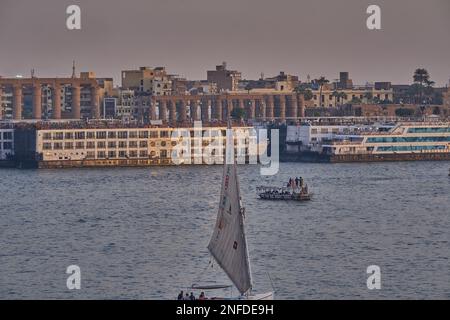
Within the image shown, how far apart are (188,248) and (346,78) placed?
364 feet

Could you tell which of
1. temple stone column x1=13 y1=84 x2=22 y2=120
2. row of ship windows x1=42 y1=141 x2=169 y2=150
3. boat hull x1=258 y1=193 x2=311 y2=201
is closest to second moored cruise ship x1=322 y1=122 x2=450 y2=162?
row of ship windows x1=42 y1=141 x2=169 y2=150

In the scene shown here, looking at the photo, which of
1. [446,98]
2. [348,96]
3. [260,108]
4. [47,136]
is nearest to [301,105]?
[260,108]

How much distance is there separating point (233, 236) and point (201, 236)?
40.9 ft

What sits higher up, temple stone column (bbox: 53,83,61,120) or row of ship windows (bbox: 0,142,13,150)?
temple stone column (bbox: 53,83,61,120)

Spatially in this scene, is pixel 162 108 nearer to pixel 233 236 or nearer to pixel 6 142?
pixel 6 142

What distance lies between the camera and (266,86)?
432ft

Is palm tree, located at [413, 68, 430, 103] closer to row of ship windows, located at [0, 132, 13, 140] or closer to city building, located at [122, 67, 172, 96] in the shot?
city building, located at [122, 67, 172, 96]

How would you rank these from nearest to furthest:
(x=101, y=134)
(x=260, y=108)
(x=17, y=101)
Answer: (x=101, y=134)
(x=17, y=101)
(x=260, y=108)

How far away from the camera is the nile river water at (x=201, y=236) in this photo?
1217 inches

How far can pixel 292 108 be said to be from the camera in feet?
401

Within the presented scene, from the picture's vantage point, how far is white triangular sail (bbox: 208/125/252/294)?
26.2 meters

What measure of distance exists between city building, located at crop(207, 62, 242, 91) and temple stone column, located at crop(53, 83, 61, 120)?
2075 cm
